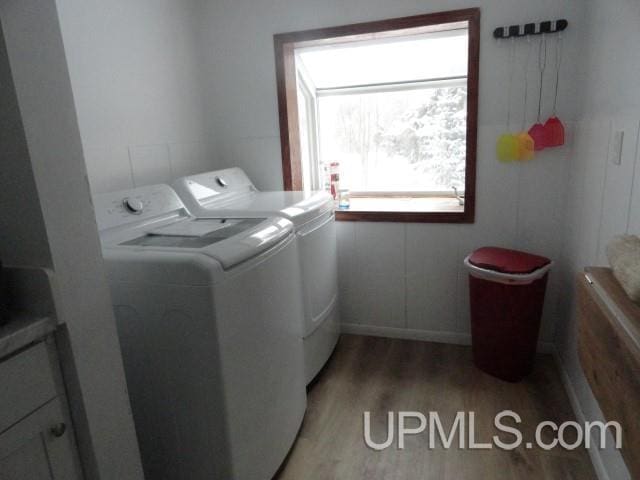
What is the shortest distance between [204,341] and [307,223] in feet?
2.80

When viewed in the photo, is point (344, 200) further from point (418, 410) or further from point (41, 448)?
point (41, 448)

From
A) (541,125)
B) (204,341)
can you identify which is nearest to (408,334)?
(541,125)

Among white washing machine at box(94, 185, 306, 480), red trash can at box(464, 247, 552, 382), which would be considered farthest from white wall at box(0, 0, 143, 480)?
red trash can at box(464, 247, 552, 382)

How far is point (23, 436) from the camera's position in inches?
34.8

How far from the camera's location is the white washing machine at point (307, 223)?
6.35 ft

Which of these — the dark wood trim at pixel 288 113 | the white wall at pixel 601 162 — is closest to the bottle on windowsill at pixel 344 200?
the dark wood trim at pixel 288 113

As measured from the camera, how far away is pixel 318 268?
2115 mm

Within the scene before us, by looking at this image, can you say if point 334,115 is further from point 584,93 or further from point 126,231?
point 126,231

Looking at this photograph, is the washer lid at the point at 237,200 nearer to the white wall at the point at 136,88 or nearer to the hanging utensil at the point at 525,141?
the white wall at the point at 136,88

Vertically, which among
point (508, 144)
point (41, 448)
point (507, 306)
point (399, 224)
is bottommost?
point (507, 306)

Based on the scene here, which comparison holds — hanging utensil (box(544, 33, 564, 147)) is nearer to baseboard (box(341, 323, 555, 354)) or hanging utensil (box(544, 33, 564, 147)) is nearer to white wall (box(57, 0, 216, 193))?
baseboard (box(341, 323, 555, 354))

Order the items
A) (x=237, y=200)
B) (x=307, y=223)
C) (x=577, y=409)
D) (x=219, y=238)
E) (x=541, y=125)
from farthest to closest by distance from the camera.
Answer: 1. (x=237, y=200)
2. (x=541, y=125)
3. (x=307, y=223)
4. (x=577, y=409)
5. (x=219, y=238)

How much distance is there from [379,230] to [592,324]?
1.50m

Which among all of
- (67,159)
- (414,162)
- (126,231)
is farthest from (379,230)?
(67,159)
